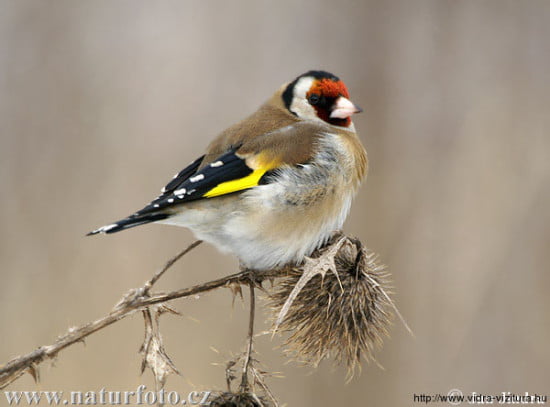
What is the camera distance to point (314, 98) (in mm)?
3318

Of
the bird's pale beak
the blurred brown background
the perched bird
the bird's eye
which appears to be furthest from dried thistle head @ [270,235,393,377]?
the blurred brown background

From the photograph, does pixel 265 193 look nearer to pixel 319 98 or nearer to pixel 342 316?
pixel 342 316

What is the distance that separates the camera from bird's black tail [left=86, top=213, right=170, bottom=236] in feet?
7.66

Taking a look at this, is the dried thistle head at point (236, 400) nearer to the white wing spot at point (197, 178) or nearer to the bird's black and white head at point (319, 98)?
the white wing spot at point (197, 178)

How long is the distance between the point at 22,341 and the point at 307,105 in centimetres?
254

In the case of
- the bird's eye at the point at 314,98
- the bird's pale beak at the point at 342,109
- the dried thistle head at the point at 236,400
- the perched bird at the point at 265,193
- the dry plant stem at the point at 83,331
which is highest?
the bird's eye at the point at 314,98

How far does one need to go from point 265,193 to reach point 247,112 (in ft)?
8.07

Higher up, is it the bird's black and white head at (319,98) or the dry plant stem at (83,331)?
the bird's black and white head at (319,98)

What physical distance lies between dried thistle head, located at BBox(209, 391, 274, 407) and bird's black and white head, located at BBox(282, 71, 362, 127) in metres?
1.58

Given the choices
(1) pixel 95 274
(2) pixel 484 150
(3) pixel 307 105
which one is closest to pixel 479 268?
(2) pixel 484 150

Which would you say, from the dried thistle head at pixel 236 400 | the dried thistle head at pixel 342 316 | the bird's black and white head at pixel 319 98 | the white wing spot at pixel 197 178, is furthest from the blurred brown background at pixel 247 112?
the dried thistle head at pixel 236 400

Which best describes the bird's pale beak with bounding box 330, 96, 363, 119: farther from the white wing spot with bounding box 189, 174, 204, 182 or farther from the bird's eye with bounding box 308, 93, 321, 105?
the white wing spot with bounding box 189, 174, 204, 182

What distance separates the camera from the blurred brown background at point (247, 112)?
4383mm

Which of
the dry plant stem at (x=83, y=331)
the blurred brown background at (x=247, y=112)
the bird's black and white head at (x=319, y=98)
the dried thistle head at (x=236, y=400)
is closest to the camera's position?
the dry plant stem at (x=83, y=331)
